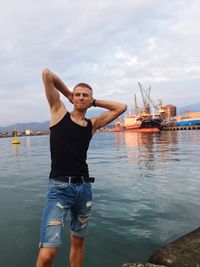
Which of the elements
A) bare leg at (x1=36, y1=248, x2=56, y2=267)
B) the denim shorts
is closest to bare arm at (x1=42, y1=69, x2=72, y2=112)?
the denim shorts

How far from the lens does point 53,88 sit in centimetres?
432

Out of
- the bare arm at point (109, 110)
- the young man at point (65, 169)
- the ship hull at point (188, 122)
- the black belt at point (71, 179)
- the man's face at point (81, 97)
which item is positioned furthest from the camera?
the ship hull at point (188, 122)

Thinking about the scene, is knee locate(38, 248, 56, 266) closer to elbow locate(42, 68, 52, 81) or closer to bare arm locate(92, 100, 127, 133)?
Answer: bare arm locate(92, 100, 127, 133)

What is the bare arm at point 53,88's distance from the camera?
4.27 m

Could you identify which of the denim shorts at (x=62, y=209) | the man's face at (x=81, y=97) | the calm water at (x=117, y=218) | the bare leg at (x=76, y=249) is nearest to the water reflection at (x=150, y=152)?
the calm water at (x=117, y=218)

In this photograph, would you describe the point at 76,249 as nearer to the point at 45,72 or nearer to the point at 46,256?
the point at 46,256

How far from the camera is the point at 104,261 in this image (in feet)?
20.2

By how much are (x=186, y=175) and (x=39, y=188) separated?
786 centimetres

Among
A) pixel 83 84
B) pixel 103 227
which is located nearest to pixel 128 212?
pixel 103 227

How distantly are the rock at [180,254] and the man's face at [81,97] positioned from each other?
3.21m

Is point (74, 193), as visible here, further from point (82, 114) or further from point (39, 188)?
point (39, 188)

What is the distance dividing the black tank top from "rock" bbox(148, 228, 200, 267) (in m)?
2.49

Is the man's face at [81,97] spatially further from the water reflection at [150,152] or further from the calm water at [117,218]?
the water reflection at [150,152]

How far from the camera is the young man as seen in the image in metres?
3.99
